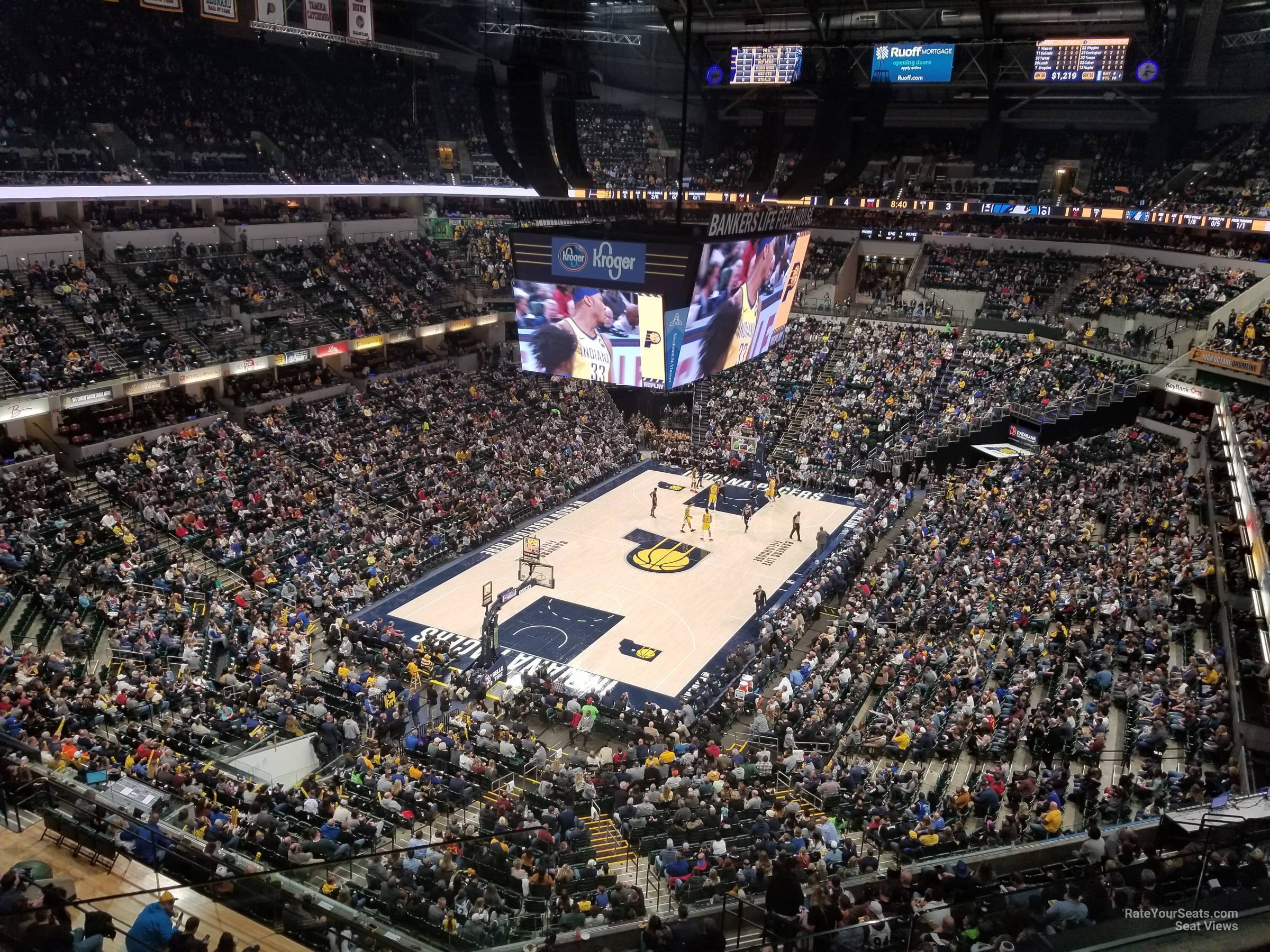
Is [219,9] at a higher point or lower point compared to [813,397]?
higher

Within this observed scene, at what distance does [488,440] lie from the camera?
31266 mm

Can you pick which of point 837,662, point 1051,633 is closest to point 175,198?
point 837,662

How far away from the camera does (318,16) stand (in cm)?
2583

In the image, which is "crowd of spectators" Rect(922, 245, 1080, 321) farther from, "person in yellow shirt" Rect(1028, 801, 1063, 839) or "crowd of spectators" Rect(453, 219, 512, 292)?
"person in yellow shirt" Rect(1028, 801, 1063, 839)

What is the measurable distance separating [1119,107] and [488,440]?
102 feet

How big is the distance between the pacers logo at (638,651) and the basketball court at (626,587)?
0.13 ft

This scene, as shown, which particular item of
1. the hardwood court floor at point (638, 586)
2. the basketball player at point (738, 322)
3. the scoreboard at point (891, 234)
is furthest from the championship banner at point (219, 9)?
the scoreboard at point (891, 234)

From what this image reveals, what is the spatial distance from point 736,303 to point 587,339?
12.8 feet

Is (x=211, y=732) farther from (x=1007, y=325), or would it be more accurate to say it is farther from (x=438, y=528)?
(x=1007, y=325)

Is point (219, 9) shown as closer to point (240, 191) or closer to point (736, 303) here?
point (240, 191)

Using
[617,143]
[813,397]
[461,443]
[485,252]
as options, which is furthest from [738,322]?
[617,143]

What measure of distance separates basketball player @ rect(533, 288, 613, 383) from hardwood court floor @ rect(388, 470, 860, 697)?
5852 mm

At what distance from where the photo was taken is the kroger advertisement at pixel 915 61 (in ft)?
113

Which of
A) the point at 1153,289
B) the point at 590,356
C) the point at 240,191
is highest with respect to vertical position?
the point at 240,191
